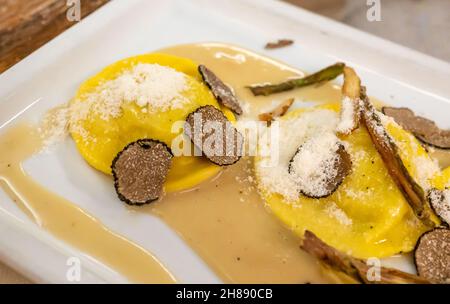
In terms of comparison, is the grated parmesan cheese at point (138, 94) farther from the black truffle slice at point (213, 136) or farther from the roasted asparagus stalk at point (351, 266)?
the roasted asparagus stalk at point (351, 266)

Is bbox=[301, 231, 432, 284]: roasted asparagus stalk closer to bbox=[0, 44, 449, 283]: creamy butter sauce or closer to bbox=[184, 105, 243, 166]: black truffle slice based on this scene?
bbox=[0, 44, 449, 283]: creamy butter sauce

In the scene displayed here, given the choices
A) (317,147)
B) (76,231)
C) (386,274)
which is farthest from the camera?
(317,147)

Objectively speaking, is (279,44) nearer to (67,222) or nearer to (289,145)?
(289,145)

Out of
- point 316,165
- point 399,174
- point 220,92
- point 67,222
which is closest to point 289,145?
point 316,165

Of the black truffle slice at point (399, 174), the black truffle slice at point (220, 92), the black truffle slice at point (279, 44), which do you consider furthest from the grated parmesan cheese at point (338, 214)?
the black truffle slice at point (279, 44)

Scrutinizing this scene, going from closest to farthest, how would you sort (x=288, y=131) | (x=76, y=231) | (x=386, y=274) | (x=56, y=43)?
1. (x=386, y=274)
2. (x=76, y=231)
3. (x=288, y=131)
4. (x=56, y=43)

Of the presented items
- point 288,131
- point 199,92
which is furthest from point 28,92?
point 288,131

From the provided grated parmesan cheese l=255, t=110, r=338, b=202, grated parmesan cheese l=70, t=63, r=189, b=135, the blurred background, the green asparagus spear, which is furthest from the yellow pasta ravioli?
the blurred background

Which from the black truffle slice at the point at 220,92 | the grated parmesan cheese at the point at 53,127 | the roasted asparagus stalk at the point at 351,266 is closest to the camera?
the roasted asparagus stalk at the point at 351,266
